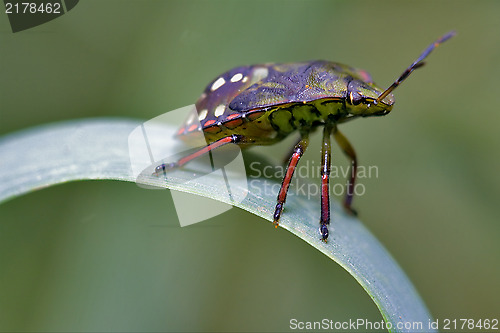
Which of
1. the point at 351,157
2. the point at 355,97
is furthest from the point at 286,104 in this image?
the point at 351,157

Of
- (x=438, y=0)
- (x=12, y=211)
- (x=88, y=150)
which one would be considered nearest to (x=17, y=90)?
(x=12, y=211)

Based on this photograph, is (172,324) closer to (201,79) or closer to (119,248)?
(119,248)

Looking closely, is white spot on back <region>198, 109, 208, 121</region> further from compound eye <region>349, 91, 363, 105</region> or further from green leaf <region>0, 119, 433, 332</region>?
compound eye <region>349, 91, 363, 105</region>

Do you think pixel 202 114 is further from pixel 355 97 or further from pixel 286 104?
pixel 355 97

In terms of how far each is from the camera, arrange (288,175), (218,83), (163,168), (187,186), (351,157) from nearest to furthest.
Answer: (187,186) → (163,168) → (288,175) → (218,83) → (351,157)

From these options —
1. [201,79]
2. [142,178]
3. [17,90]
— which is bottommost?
[142,178]

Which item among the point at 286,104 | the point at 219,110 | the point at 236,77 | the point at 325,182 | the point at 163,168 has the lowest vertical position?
the point at 325,182
